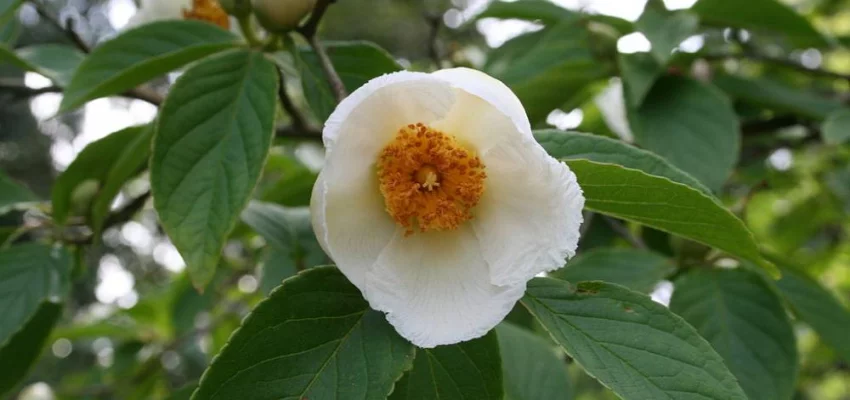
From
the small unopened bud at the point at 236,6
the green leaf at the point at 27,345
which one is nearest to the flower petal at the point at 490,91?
the small unopened bud at the point at 236,6

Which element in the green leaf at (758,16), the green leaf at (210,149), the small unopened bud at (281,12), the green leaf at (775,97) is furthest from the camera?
the green leaf at (775,97)

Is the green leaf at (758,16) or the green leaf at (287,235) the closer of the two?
the green leaf at (287,235)

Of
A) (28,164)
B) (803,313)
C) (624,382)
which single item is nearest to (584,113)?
(803,313)

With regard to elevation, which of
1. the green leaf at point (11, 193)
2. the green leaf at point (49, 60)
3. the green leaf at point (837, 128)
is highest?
the green leaf at point (49, 60)

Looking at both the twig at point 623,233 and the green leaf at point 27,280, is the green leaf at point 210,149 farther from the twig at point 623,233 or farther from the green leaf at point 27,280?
the twig at point 623,233

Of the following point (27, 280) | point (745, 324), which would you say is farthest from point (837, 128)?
point (27, 280)

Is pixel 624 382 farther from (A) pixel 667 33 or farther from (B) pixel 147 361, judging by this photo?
(B) pixel 147 361
